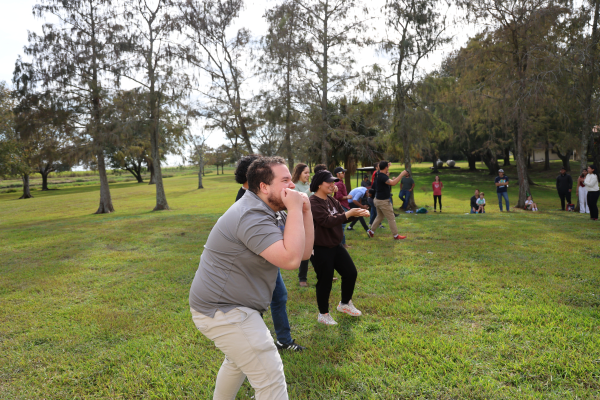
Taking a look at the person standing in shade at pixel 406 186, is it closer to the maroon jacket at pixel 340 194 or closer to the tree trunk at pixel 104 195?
the maroon jacket at pixel 340 194

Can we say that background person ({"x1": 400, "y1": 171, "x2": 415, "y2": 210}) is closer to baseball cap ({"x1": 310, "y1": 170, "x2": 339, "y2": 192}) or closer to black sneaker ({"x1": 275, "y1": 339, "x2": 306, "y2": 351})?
baseball cap ({"x1": 310, "y1": 170, "x2": 339, "y2": 192})

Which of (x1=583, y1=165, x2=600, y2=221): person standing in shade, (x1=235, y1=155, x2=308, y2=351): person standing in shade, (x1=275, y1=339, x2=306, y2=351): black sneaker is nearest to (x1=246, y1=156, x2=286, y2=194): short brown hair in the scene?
(x1=235, y1=155, x2=308, y2=351): person standing in shade

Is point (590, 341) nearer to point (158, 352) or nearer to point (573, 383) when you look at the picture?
point (573, 383)

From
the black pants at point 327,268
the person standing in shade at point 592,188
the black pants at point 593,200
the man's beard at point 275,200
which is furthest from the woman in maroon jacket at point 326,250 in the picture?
the black pants at point 593,200

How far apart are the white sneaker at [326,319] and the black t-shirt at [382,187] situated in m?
5.04

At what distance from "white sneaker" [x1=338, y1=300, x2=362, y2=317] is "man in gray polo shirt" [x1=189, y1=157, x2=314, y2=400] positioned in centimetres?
275

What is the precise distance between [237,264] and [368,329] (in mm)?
2826

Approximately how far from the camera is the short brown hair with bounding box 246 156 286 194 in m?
2.29

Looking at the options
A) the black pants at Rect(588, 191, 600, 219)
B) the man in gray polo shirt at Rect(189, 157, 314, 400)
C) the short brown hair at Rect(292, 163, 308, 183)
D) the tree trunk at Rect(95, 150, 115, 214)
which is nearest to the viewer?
the man in gray polo shirt at Rect(189, 157, 314, 400)

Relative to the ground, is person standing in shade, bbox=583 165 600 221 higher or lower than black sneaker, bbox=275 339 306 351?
higher

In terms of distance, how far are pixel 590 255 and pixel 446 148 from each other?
44.3 metres

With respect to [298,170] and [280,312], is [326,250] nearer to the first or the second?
[280,312]

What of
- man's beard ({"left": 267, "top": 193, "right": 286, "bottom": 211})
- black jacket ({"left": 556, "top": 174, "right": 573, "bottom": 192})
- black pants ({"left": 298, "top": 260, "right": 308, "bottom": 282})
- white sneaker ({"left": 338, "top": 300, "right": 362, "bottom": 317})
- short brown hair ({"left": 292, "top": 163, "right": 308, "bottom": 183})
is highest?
short brown hair ({"left": 292, "top": 163, "right": 308, "bottom": 183})

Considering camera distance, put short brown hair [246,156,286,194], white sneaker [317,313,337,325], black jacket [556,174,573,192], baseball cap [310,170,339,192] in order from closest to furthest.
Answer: short brown hair [246,156,286,194], white sneaker [317,313,337,325], baseball cap [310,170,339,192], black jacket [556,174,573,192]
